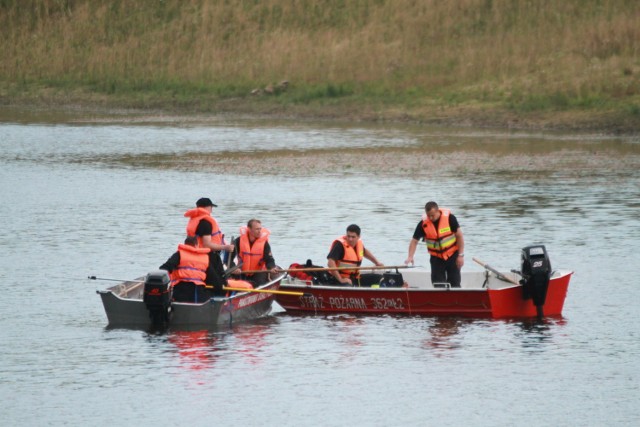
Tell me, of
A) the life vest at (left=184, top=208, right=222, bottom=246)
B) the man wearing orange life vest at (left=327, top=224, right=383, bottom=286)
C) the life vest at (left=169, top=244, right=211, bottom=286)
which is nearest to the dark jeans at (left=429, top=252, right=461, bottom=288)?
the man wearing orange life vest at (left=327, top=224, right=383, bottom=286)

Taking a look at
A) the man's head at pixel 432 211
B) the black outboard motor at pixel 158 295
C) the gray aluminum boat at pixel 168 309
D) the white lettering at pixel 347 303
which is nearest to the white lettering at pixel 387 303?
the white lettering at pixel 347 303

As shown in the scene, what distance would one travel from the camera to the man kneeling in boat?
19.3 m

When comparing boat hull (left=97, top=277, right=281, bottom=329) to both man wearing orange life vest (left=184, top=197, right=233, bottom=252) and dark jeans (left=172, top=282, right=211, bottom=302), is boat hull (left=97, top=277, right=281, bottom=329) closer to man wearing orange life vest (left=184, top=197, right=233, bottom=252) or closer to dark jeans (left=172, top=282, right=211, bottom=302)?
dark jeans (left=172, top=282, right=211, bottom=302)

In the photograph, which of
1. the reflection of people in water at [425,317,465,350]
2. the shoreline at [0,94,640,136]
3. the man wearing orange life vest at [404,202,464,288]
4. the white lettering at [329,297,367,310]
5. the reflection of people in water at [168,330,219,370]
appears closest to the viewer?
the reflection of people in water at [168,330,219,370]

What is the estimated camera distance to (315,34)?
6294 centimetres

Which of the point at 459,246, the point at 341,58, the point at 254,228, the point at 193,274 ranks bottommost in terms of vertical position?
the point at 193,274

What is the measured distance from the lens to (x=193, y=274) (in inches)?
761

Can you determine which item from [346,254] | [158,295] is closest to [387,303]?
[346,254]

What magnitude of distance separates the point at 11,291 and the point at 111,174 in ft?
57.5

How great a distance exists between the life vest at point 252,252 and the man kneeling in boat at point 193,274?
1008mm

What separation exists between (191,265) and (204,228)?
0.91 m

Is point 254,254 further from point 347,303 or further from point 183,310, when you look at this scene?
point 183,310

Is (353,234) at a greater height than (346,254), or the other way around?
(353,234)

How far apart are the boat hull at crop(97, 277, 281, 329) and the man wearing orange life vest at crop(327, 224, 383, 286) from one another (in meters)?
1.02
